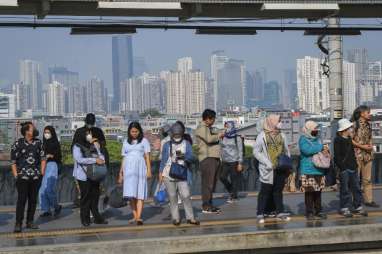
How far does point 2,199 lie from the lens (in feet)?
50.3

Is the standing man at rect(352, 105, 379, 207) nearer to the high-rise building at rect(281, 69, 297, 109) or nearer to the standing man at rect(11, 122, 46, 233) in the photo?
the standing man at rect(11, 122, 46, 233)

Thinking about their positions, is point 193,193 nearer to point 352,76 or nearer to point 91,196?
point 91,196

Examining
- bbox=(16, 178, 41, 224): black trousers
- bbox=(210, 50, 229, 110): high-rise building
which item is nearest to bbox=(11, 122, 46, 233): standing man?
bbox=(16, 178, 41, 224): black trousers

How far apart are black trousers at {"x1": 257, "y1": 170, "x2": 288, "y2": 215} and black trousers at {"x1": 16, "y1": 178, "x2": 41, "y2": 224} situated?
10.6 feet

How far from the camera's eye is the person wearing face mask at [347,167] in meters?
11.1

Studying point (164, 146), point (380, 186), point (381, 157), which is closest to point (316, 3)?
point (164, 146)

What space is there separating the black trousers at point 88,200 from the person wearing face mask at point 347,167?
12.1 feet

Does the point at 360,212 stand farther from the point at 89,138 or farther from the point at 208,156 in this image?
the point at 89,138

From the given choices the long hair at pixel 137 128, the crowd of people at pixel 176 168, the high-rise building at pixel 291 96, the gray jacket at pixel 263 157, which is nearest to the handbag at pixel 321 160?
the crowd of people at pixel 176 168

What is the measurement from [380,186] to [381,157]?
2884mm

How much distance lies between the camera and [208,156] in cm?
1205

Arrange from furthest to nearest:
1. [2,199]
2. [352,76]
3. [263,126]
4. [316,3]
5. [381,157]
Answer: [352,76] < [381,157] < [2,199] < [316,3] < [263,126]

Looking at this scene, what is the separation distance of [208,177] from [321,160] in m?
2.09

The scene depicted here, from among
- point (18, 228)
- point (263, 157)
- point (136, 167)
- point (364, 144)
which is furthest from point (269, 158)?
point (18, 228)
